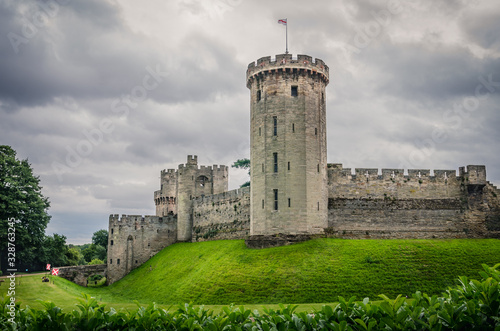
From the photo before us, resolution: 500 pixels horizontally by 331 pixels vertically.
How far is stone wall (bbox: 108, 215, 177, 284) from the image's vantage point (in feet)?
202

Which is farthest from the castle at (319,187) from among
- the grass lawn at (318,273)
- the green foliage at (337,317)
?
the green foliage at (337,317)

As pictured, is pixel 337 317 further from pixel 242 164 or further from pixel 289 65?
pixel 242 164

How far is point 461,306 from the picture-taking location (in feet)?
30.9

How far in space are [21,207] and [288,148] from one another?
102 feet

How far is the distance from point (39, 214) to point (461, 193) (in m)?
45.4

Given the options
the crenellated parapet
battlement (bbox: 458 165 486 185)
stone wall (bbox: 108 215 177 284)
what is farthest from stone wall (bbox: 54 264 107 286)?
battlement (bbox: 458 165 486 185)

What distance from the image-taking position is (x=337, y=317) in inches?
383

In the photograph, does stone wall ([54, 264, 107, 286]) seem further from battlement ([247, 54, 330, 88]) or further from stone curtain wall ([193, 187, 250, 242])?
battlement ([247, 54, 330, 88])

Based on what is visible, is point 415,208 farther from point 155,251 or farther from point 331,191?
point 155,251

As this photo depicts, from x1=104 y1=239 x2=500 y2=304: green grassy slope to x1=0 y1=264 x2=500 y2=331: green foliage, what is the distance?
2122cm

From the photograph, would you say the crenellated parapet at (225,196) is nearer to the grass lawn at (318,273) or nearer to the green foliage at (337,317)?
the grass lawn at (318,273)

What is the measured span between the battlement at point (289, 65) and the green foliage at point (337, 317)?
32.8 meters

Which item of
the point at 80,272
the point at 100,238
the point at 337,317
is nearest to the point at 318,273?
the point at 337,317

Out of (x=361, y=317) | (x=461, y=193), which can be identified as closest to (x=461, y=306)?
(x=361, y=317)
